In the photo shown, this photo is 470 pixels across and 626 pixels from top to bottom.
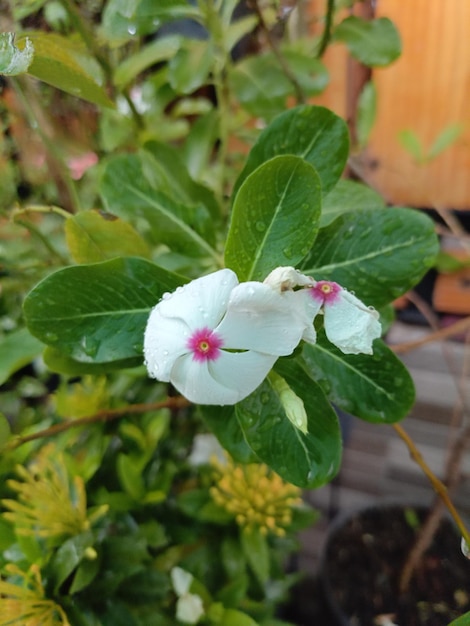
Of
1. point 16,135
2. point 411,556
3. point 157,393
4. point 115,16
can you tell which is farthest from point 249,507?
point 16,135

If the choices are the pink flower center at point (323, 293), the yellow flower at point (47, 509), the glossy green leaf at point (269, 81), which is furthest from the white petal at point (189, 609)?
the glossy green leaf at point (269, 81)

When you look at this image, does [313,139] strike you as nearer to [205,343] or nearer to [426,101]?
[205,343]

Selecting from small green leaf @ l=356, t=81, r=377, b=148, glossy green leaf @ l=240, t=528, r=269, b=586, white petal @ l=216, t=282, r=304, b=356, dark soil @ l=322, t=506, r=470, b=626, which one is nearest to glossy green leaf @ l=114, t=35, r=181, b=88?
small green leaf @ l=356, t=81, r=377, b=148

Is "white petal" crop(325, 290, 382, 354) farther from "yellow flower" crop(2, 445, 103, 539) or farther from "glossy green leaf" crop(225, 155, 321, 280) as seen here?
"yellow flower" crop(2, 445, 103, 539)

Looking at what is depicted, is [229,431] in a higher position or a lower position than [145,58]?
lower

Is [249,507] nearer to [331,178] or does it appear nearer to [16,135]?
[331,178]

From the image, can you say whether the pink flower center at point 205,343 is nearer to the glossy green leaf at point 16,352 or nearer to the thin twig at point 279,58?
the glossy green leaf at point 16,352

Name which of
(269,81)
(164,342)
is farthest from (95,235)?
(269,81)
